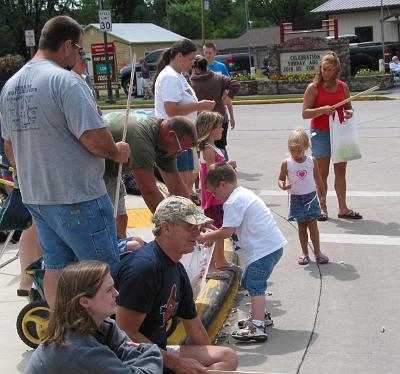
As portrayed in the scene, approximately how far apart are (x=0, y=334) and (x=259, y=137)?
404 inches

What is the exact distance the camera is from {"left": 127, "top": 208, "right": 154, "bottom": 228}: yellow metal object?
768 centimetres

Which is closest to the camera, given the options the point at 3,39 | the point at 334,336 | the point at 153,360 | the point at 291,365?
the point at 153,360

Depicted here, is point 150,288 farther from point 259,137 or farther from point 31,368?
point 259,137

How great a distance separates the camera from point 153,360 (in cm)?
336

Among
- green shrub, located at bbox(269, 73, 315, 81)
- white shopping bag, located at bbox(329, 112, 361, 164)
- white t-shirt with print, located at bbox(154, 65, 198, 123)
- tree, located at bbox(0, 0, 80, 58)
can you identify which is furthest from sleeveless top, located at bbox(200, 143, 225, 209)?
tree, located at bbox(0, 0, 80, 58)

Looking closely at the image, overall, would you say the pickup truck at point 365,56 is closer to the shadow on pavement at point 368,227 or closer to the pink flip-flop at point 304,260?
the shadow on pavement at point 368,227

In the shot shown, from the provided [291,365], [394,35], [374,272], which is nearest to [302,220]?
[374,272]

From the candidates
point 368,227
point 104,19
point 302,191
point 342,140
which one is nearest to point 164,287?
point 302,191

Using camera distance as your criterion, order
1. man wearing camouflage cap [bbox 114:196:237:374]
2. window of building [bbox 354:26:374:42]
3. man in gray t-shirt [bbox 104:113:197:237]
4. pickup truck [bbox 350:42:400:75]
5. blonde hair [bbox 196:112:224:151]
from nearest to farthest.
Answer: man wearing camouflage cap [bbox 114:196:237:374] → man in gray t-shirt [bbox 104:113:197:237] → blonde hair [bbox 196:112:224:151] → pickup truck [bbox 350:42:400:75] → window of building [bbox 354:26:374:42]

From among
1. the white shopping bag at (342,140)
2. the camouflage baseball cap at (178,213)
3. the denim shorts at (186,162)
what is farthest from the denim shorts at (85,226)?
the white shopping bag at (342,140)

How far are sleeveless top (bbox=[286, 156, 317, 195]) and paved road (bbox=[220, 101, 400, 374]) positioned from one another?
0.63 m

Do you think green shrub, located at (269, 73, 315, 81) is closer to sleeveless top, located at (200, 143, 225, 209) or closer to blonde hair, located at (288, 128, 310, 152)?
blonde hair, located at (288, 128, 310, 152)

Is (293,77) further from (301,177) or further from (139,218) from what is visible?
(301,177)

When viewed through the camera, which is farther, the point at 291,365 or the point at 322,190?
the point at 322,190
